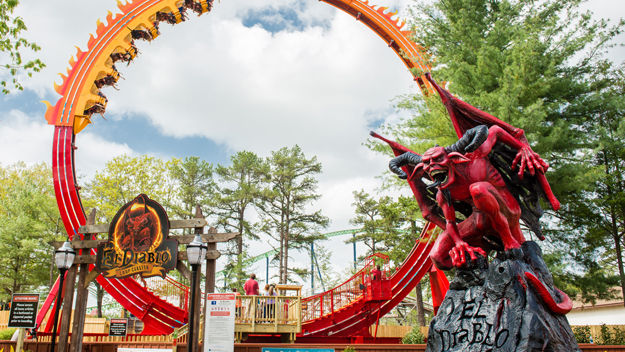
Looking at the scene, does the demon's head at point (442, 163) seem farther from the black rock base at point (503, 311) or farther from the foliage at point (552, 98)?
the foliage at point (552, 98)

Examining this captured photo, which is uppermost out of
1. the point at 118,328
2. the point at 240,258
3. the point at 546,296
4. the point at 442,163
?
the point at 240,258

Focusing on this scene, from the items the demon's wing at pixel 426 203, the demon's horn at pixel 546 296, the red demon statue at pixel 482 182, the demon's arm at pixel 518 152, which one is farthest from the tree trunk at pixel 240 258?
the demon's horn at pixel 546 296

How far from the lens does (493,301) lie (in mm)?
5625

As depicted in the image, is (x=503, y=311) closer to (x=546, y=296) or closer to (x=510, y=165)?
(x=546, y=296)

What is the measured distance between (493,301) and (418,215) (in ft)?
22.5

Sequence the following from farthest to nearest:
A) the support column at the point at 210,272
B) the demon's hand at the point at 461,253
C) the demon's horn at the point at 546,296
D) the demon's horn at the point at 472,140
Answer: the support column at the point at 210,272 → the demon's hand at the point at 461,253 → the demon's horn at the point at 472,140 → the demon's horn at the point at 546,296

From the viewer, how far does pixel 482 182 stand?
19.6 feet

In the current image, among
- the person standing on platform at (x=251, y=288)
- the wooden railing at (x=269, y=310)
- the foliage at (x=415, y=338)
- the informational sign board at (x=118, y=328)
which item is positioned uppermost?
the person standing on platform at (x=251, y=288)

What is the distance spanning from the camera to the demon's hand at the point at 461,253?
6023mm

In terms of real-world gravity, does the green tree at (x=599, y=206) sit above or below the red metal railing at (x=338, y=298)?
above

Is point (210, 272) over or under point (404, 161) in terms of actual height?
under

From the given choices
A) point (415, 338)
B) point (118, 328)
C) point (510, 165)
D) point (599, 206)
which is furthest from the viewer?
point (599, 206)

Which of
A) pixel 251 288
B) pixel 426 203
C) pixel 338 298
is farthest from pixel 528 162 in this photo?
pixel 338 298

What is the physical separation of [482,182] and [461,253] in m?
1.09
